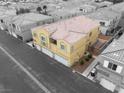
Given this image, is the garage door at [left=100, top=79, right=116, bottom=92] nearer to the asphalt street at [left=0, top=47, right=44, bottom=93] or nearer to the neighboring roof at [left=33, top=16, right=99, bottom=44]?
the neighboring roof at [left=33, top=16, right=99, bottom=44]

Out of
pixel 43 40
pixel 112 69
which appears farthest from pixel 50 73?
pixel 112 69

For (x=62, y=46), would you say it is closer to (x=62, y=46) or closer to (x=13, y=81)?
(x=62, y=46)

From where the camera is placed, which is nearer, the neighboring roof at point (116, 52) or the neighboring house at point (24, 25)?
the neighboring roof at point (116, 52)

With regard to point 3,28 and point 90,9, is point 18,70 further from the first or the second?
point 90,9

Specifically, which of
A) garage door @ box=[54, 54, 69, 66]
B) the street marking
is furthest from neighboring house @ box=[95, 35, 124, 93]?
the street marking

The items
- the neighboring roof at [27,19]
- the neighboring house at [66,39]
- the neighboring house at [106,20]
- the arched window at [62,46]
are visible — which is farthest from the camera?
the neighboring house at [106,20]

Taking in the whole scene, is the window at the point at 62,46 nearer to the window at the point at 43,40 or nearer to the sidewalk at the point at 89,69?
the window at the point at 43,40

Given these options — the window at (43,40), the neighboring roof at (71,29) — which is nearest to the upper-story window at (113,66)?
the neighboring roof at (71,29)
